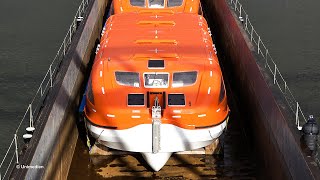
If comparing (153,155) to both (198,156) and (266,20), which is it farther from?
(266,20)

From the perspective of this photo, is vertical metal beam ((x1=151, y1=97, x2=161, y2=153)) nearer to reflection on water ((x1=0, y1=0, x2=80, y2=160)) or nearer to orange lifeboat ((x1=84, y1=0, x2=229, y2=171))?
orange lifeboat ((x1=84, y1=0, x2=229, y2=171))

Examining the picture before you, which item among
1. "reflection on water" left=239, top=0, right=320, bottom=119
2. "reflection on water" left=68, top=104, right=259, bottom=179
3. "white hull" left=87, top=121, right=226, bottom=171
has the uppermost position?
"white hull" left=87, top=121, right=226, bottom=171

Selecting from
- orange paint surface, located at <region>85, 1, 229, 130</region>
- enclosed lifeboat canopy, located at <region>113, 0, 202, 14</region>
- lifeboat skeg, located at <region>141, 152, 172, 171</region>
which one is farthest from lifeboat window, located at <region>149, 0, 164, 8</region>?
lifeboat skeg, located at <region>141, 152, 172, 171</region>

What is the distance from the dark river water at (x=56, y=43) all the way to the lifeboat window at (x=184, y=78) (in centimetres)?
621

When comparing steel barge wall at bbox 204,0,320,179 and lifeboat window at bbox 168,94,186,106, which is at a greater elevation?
lifeboat window at bbox 168,94,186,106

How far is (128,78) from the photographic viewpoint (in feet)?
35.8

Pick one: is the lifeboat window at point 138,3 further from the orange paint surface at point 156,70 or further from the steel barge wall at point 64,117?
the orange paint surface at point 156,70

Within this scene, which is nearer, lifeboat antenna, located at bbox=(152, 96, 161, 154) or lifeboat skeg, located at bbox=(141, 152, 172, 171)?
lifeboat antenna, located at bbox=(152, 96, 161, 154)

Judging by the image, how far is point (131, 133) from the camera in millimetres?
9891

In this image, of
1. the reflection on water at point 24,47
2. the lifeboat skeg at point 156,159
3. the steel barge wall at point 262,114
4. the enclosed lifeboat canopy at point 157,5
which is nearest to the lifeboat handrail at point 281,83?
the steel barge wall at point 262,114

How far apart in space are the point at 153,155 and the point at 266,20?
48.8 ft

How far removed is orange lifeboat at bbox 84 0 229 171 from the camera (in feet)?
32.6

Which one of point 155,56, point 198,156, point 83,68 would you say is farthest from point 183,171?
point 83,68

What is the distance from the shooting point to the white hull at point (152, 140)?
9.85 metres
